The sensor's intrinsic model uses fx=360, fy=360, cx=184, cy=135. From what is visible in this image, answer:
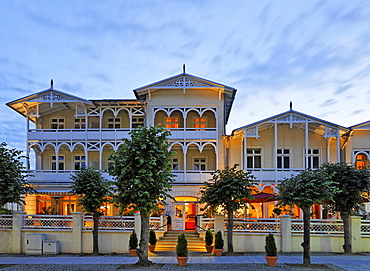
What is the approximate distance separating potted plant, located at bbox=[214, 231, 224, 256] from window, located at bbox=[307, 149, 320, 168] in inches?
433

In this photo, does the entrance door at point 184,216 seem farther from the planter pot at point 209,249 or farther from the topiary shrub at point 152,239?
the planter pot at point 209,249

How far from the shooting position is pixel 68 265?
573 inches

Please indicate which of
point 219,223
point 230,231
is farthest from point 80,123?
point 230,231

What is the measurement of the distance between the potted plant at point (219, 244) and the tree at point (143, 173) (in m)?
3.81

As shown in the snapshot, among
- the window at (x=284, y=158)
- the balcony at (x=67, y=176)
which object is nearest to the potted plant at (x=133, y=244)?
the balcony at (x=67, y=176)

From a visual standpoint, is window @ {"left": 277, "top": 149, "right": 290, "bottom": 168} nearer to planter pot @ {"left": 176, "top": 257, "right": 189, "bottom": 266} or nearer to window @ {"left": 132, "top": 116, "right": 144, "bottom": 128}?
window @ {"left": 132, "top": 116, "right": 144, "bottom": 128}

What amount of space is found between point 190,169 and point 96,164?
6.84 metres

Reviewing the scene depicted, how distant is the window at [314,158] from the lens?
25062 mm

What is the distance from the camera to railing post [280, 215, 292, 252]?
17266mm

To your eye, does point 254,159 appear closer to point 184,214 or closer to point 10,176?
point 184,214

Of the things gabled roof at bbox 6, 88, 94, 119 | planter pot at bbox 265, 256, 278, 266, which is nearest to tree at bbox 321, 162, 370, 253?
planter pot at bbox 265, 256, 278, 266

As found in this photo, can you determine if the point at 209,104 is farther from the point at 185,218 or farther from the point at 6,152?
the point at 6,152

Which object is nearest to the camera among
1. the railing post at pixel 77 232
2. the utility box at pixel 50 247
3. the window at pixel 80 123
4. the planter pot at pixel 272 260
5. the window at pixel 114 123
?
the planter pot at pixel 272 260

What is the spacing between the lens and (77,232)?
58.5ft
